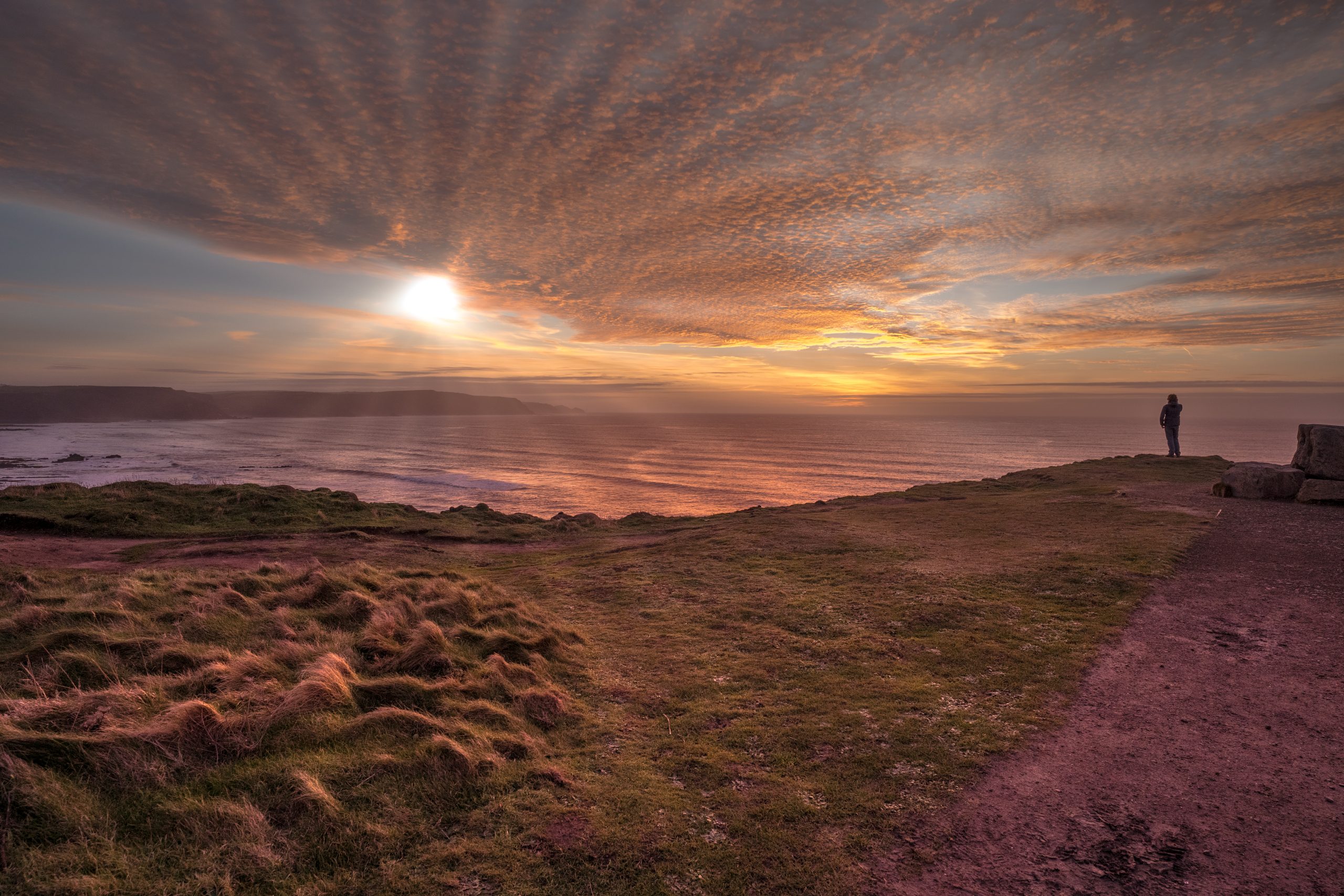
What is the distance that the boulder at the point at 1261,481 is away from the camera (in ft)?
66.9

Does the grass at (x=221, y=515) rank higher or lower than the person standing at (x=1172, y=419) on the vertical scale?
lower

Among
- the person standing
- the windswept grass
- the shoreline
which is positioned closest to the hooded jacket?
the person standing

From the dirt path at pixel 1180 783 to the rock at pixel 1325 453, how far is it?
1455 centimetres

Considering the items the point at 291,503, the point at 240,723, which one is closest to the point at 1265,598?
the point at 240,723

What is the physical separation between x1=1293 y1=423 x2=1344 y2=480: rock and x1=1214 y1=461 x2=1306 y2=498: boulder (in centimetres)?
40

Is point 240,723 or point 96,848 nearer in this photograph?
point 96,848

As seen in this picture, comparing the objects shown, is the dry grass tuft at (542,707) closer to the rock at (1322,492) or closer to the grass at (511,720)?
the grass at (511,720)

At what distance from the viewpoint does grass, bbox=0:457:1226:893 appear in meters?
4.68

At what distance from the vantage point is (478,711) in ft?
23.6

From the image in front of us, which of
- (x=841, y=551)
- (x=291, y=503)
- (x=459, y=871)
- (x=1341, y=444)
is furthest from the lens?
(x=291, y=503)

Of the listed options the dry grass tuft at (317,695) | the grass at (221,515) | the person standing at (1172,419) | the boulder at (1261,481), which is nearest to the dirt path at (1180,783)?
the dry grass tuft at (317,695)

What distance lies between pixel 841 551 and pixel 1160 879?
12315mm

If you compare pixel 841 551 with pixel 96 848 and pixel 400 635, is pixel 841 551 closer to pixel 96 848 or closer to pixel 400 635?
pixel 400 635

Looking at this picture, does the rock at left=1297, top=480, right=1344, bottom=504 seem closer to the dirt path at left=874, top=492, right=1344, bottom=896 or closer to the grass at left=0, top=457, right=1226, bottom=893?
the grass at left=0, top=457, right=1226, bottom=893
